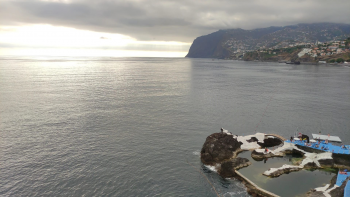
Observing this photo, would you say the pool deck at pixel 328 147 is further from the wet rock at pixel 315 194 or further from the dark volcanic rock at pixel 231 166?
the wet rock at pixel 315 194

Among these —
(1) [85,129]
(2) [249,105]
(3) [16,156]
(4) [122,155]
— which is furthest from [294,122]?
(3) [16,156]

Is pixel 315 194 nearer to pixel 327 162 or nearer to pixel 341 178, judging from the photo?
pixel 341 178

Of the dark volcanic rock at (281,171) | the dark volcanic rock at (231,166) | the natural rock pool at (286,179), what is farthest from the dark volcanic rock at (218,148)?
the dark volcanic rock at (281,171)

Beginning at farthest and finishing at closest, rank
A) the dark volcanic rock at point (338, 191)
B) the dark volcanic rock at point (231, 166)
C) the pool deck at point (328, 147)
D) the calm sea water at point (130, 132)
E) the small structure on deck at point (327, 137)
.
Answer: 1. the small structure on deck at point (327, 137)
2. the pool deck at point (328, 147)
3. the dark volcanic rock at point (231, 166)
4. the calm sea water at point (130, 132)
5. the dark volcanic rock at point (338, 191)

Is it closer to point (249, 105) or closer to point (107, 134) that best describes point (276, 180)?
point (107, 134)

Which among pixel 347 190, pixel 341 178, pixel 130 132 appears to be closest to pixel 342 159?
pixel 341 178

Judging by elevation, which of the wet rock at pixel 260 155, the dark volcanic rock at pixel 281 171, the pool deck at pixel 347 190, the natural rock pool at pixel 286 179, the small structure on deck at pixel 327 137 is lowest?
the natural rock pool at pixel 286 179

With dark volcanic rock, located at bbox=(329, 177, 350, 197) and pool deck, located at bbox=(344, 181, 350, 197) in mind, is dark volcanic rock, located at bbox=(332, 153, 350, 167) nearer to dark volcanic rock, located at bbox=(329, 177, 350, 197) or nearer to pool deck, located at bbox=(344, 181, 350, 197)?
dark volcanic rock, located at bbox=(329, 177, 350, 197)
